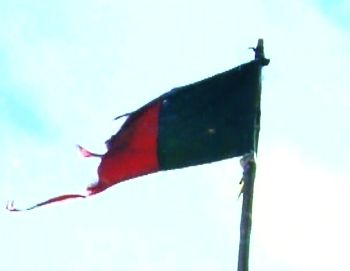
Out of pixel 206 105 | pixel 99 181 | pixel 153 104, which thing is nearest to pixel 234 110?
pixel 206 105

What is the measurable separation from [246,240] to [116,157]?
3.21 metres

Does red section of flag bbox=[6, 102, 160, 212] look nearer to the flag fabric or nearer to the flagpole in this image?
the flag fabric

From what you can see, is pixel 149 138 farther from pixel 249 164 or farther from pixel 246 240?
pixel 246 240

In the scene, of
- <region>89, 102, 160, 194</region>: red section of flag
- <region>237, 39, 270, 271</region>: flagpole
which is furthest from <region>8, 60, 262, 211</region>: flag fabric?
<region>237, 39, 270, 271</region>: flagpole

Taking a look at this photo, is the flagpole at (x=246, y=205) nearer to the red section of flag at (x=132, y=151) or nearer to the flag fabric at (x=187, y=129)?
the flag fabric at (x=187, y=129)

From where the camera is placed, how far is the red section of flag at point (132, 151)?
11578 mm

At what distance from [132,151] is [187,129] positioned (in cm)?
93

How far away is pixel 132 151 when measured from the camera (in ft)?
38.9

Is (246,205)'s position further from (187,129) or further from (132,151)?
(132,151)

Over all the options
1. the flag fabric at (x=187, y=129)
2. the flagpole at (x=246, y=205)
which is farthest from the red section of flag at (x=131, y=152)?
the flagpole at (x=246, y=205)

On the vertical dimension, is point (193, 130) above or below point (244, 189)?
Result: above

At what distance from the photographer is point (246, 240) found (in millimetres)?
9312

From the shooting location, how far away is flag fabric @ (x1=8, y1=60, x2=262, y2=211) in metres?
11.2

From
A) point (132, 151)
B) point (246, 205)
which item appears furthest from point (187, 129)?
point (246, 205)
